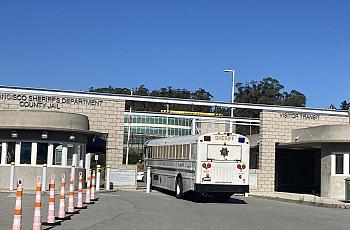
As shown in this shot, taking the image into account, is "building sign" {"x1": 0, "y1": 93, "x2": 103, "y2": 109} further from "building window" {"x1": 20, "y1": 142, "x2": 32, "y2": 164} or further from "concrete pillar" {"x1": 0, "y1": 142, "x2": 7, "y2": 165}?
"building window" {"x1": 20, "y1": 142, "x2": 32, "y2": 164}

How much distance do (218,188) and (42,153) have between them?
985 cm

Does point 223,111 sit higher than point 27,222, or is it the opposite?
point 223,111

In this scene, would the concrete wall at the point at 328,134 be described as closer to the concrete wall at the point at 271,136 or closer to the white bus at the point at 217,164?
the concrete wall at the point at 271,136

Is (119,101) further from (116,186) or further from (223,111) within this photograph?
(223,111)

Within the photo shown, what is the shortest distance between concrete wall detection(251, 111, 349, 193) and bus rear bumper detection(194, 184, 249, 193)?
12149 millimetres

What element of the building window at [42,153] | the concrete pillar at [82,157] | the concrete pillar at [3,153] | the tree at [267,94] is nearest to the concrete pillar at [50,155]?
the building window at [42,153]

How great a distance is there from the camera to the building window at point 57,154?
28984 millimetres

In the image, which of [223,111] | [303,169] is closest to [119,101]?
[303,169]

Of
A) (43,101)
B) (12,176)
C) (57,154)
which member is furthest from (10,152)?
(43,101)

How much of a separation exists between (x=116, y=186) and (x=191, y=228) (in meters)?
19.5

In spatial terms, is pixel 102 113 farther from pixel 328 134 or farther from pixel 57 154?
pixel 328 134

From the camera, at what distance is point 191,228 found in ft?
46.5

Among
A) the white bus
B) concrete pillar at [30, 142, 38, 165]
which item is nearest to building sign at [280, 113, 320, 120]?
the white bus

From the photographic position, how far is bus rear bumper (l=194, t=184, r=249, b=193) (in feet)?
78.8
